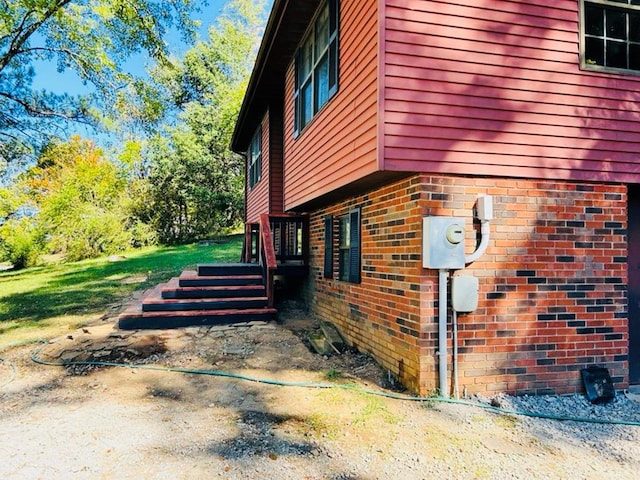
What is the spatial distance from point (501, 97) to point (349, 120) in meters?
1.46

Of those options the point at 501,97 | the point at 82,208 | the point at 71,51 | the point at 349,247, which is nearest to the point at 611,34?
the point at 501,97

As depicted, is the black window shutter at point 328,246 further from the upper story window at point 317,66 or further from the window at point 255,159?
the window at point 255,159

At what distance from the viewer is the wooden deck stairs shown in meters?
6.39

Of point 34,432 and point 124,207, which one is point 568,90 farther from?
point 124,207

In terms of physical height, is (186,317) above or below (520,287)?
below

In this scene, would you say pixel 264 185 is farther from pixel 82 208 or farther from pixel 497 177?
pixel 82 208

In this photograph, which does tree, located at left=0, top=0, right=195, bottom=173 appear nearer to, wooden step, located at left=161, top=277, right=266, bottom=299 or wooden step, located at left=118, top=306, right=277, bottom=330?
wooden step, located at left=161, top=277, right=266, bottom=299

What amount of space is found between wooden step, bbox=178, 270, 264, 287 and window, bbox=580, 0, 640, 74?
5407 mm

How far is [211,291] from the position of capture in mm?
6957

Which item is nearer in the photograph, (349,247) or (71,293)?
(349,247)

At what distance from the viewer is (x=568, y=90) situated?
4230mm

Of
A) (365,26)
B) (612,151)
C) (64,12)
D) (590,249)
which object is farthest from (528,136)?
(64,12)

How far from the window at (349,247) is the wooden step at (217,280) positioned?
1887 mm

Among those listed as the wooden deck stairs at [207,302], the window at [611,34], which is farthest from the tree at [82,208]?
the window at [611,34]
